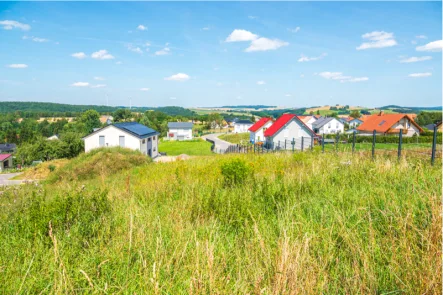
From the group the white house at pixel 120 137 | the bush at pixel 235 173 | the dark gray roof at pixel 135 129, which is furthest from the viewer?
the dark gray roof at pixel 135 129

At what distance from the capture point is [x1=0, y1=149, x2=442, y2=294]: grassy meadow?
200 centimetres

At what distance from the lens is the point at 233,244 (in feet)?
9.51

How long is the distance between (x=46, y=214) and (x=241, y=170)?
4161mm

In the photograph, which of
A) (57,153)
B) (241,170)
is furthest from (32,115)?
(241,170)

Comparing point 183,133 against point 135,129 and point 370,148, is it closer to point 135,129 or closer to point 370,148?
point 135,129

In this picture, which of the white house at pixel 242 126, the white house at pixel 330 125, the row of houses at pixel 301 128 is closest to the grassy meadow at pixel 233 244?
the row of houses at pixel 301 128

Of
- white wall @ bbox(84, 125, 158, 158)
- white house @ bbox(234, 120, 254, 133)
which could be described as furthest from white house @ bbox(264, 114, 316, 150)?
white house @ bbox(234, 120, 254, 133)

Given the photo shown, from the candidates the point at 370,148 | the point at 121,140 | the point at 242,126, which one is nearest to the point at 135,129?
the point at 121,140

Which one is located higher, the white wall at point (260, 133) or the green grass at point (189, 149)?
the white wall at point (260, 133)

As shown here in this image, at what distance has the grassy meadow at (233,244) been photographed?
78.9 inches

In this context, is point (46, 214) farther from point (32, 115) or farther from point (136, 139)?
point (32, 115)

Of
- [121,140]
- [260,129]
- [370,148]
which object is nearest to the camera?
[370,148]

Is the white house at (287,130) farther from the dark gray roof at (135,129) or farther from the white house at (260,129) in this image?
the dark gray roof at (135,129)

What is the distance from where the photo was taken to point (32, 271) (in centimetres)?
242
